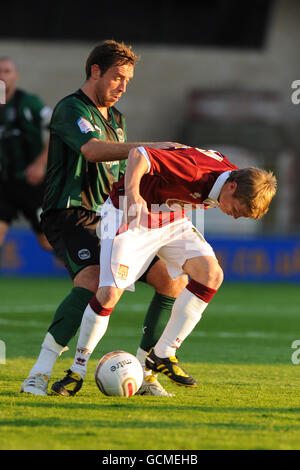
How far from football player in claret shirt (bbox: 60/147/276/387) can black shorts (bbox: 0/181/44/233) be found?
4.54 meters

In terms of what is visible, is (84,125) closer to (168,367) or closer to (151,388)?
(168,367)

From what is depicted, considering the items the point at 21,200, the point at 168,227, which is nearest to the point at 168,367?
the point at 168,227

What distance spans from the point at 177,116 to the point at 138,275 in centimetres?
1946

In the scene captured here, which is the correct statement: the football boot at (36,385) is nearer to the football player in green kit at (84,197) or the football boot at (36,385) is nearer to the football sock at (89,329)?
the football player in green kit at (84,197)

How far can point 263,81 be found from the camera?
2456 centimetres

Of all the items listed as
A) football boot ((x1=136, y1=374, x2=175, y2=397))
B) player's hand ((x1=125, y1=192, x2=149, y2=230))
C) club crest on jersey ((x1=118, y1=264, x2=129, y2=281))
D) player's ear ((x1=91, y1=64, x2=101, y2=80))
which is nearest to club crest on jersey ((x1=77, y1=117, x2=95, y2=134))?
player's ear ((x1=91, y1=64, x2=101, y2=80))

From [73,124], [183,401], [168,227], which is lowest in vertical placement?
[183,401]

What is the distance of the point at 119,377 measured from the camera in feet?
16.7

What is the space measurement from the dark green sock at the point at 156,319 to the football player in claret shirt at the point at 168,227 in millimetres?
176

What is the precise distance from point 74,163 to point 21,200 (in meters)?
4.48

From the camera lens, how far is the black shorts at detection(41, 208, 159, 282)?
520 centimetres

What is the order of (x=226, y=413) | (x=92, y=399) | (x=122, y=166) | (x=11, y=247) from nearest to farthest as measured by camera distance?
(x=226, y=413) < (x=92, y=399) < (x=122, y=166) < (x=11, y=247)
